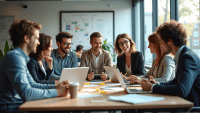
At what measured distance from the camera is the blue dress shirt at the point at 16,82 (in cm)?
129

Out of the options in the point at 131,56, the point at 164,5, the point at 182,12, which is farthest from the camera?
the point at 164,5

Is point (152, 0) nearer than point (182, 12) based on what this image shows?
No

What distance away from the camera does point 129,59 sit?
291 cm

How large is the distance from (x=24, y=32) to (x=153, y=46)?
5.24 feet

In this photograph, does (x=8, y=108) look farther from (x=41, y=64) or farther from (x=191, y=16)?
(x=191, y=16)

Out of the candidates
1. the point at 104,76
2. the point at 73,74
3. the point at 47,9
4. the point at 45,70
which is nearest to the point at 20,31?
the point at 73,74

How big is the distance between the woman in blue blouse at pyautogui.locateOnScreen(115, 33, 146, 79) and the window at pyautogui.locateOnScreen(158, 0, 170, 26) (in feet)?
3.94

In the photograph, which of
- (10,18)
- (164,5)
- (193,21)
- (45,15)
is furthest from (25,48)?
(10,18)

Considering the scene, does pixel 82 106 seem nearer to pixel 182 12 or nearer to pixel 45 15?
pixel 182 12

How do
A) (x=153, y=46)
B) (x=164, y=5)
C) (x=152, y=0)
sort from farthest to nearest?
(x=152, y=0)
(x=164, y=5)
(x=153, y=46)

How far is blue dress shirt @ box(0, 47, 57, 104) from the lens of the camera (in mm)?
1294

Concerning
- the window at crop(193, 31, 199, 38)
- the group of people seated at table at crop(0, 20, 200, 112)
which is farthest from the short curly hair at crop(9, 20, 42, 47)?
the window at crop(193, 31, 199, 38)

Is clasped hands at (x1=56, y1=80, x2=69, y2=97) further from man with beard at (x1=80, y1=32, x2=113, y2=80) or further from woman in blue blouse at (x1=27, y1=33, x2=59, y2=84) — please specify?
man with beard at (x1=80, y1=32, x2=113, y2=80)

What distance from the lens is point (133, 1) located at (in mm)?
6016
